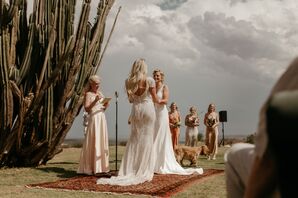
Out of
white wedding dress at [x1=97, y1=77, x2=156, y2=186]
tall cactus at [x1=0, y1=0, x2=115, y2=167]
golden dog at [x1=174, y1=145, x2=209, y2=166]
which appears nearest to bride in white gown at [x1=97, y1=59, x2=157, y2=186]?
white wedding dress at [x1=97, y1=77, x2=156, y2=186]

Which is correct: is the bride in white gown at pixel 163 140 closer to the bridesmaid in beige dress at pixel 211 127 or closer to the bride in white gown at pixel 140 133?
the bride in white gown at pixel 140 133

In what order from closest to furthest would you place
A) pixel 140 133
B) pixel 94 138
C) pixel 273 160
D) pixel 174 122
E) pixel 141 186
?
pixel 273 160 → pixel 141 186 → pixel 140 133 → pixel 94 138 → pixel 174 122

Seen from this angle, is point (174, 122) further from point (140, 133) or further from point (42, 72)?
point (140, 133)

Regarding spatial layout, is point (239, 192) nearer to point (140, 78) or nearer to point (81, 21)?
point (140, 78)

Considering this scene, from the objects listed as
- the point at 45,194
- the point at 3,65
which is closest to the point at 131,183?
the point at 45,194

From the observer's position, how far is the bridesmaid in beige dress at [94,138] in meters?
9.95

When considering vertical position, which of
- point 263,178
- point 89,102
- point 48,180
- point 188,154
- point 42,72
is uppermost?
point 42,72

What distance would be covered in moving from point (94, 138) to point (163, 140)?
1.67 m

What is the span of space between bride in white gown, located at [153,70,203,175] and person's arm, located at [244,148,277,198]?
9.10 meters

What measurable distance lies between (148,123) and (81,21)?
4053 mm

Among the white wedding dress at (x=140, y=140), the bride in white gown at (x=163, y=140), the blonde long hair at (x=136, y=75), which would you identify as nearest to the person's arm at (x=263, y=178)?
the blonde long hair at (x=136, y=75)

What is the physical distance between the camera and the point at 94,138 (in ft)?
32.9

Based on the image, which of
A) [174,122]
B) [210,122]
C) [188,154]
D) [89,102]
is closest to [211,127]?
[210,122]

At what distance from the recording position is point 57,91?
12297 mm
